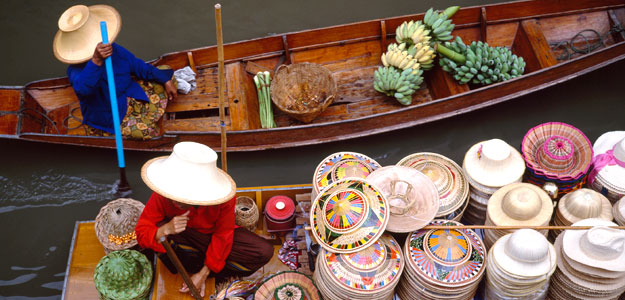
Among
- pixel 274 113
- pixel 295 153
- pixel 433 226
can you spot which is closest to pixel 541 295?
pixel 433 226

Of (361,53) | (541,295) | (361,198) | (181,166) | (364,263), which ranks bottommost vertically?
(541,295)

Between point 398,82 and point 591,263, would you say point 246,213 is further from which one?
point 591,263

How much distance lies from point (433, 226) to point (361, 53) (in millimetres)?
→ 2597

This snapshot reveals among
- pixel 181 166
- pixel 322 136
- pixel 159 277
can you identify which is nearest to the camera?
pixel 181 166

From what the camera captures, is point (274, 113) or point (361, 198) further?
point (274, 113)

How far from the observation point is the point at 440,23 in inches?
181

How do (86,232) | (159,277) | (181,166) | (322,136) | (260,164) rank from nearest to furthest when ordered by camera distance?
(181,166) → (159,277) → (86,232) → (322,136) → (260,164)

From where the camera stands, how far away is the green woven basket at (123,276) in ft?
9.88

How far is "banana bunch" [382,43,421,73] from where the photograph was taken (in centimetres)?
458

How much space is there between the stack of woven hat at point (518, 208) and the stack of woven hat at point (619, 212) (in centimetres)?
41

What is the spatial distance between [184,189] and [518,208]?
6.23ft

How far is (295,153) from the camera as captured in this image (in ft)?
15.4

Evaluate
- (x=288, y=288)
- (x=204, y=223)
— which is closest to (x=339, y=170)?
(x=288, y=288)

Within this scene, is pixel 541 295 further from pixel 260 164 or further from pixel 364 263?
pixel 260 164
